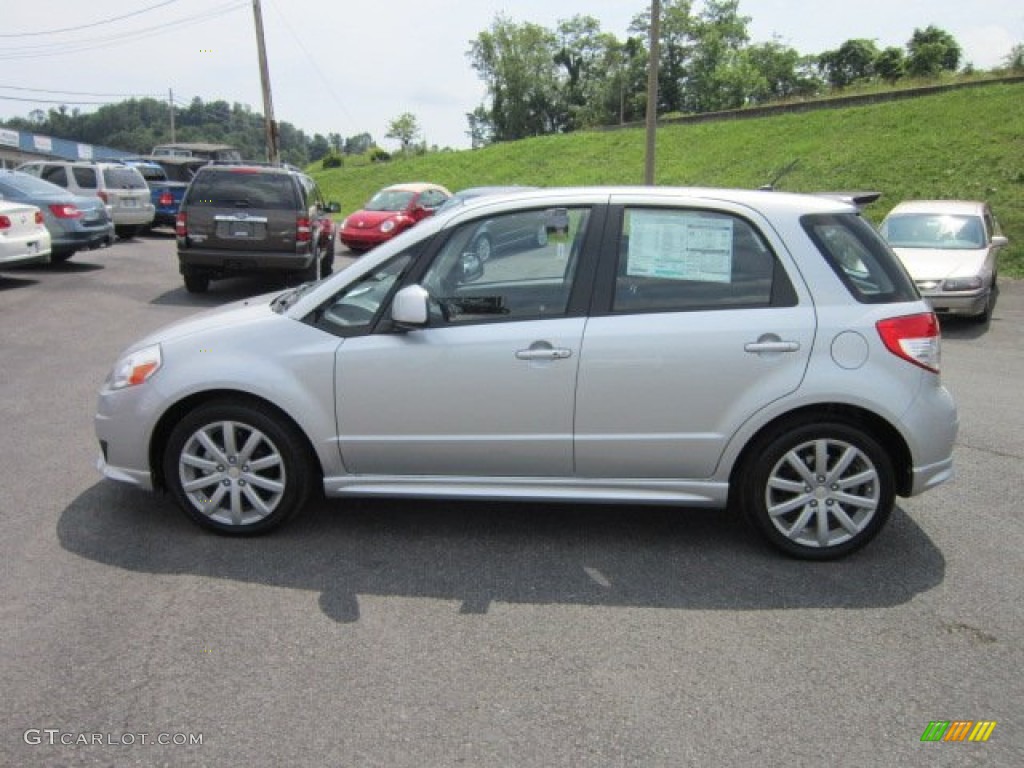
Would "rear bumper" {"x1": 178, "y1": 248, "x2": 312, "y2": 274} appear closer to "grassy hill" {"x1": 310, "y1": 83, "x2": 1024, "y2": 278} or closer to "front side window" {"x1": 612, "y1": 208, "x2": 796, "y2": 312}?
"front side window" {"x1": 612, "y1": 208, "x2": 796, "y2": 312}

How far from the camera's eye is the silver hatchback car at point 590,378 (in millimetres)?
3896

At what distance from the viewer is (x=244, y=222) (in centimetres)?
1163

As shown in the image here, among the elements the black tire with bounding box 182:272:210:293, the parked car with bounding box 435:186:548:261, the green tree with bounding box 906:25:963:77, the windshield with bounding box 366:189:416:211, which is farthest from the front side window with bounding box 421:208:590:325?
the green tree with bounding box 906:25:963:77

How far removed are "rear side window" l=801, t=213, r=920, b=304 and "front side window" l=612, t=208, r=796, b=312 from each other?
257 millimetres

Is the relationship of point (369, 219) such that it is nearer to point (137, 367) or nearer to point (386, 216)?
point (386, 216)

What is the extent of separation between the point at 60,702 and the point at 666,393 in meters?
2.70

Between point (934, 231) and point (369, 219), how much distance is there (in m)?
11.5

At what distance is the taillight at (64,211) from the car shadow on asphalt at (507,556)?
10.8m

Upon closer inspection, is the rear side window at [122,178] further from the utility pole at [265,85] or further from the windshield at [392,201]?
the utility pole at [265,85]

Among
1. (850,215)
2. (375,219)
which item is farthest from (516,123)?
(850,215)

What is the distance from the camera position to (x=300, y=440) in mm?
4145

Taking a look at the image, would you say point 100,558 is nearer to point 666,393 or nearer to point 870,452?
point 666,393

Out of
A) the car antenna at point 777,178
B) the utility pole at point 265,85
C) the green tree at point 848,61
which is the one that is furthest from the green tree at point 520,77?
the car antenna at point 777,178

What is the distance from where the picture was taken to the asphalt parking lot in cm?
272
